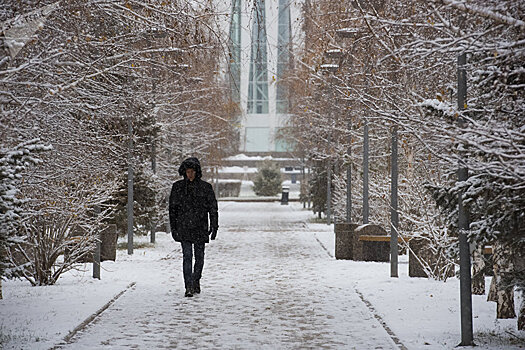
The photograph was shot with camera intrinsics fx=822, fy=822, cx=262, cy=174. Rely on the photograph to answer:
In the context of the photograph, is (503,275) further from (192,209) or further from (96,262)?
(96,262)

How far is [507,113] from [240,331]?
141 inches

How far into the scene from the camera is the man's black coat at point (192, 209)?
11.5 meters

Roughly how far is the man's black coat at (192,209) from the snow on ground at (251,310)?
35.3 inches

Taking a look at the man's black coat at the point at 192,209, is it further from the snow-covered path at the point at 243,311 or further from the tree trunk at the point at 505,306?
the tree trunk at the point at 505,306


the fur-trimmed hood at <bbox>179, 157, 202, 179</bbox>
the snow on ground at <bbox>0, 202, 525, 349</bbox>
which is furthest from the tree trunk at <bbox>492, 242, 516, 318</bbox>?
the fur-trimmed hood at <bbox>179, 157, 202, 179</bbox>

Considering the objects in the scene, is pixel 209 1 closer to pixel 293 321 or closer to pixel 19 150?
pixel 19 150

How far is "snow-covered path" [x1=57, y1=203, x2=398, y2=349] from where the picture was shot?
8.21 m

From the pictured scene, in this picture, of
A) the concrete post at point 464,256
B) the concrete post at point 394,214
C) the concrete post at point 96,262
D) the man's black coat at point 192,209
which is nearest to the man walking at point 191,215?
the man's black coat at point 192,209

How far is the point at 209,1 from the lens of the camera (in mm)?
9172

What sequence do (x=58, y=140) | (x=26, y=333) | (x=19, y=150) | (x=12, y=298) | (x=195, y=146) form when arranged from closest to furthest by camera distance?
(x=19, y=150), (x=26, y=333), (x=58, y=140), (x=12, y=298), (x=195, y=146)

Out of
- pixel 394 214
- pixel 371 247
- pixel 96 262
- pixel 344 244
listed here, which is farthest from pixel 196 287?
pixel 344 244

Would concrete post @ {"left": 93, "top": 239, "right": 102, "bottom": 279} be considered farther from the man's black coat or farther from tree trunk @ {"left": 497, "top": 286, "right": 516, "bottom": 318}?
tree trunk @ {"left": 497, "top": 286, "right": 516, "bottom": 318}

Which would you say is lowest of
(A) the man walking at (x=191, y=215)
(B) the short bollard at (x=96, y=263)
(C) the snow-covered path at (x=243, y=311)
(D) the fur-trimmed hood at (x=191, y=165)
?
(C) the snow-covered path at (x=243, y=311)

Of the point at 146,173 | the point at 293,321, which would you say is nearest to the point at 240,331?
the point at 293,321
